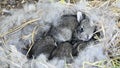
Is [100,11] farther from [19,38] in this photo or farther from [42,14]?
[19,38]

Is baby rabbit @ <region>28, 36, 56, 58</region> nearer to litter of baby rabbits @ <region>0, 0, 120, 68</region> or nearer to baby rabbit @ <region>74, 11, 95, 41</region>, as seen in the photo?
litter of baby rabbits @ <region>0, 0, 120, 68</region>

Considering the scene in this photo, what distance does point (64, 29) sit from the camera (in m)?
2.14

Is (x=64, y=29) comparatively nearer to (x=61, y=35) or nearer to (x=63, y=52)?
(x=61, y=35)

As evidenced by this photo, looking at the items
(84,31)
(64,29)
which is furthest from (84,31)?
(64,29)

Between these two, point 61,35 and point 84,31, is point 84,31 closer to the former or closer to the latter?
point 84,31

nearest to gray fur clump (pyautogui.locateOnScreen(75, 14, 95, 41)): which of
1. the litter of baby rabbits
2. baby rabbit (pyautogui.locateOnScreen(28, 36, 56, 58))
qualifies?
the litter of baby rabbits

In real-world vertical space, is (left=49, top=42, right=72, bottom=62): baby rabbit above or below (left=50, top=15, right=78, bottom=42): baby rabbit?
below

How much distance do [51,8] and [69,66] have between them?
410 mm

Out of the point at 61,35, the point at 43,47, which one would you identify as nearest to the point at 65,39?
the point at 61,35

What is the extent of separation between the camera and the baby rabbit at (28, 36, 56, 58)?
2098 millimetres

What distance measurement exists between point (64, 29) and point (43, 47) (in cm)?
15

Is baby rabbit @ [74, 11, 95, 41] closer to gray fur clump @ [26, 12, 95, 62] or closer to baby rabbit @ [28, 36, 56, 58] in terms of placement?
gray fur clump @ [26, 12, 95, 62]

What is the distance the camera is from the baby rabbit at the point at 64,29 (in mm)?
2139

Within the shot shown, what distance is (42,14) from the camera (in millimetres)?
2273
